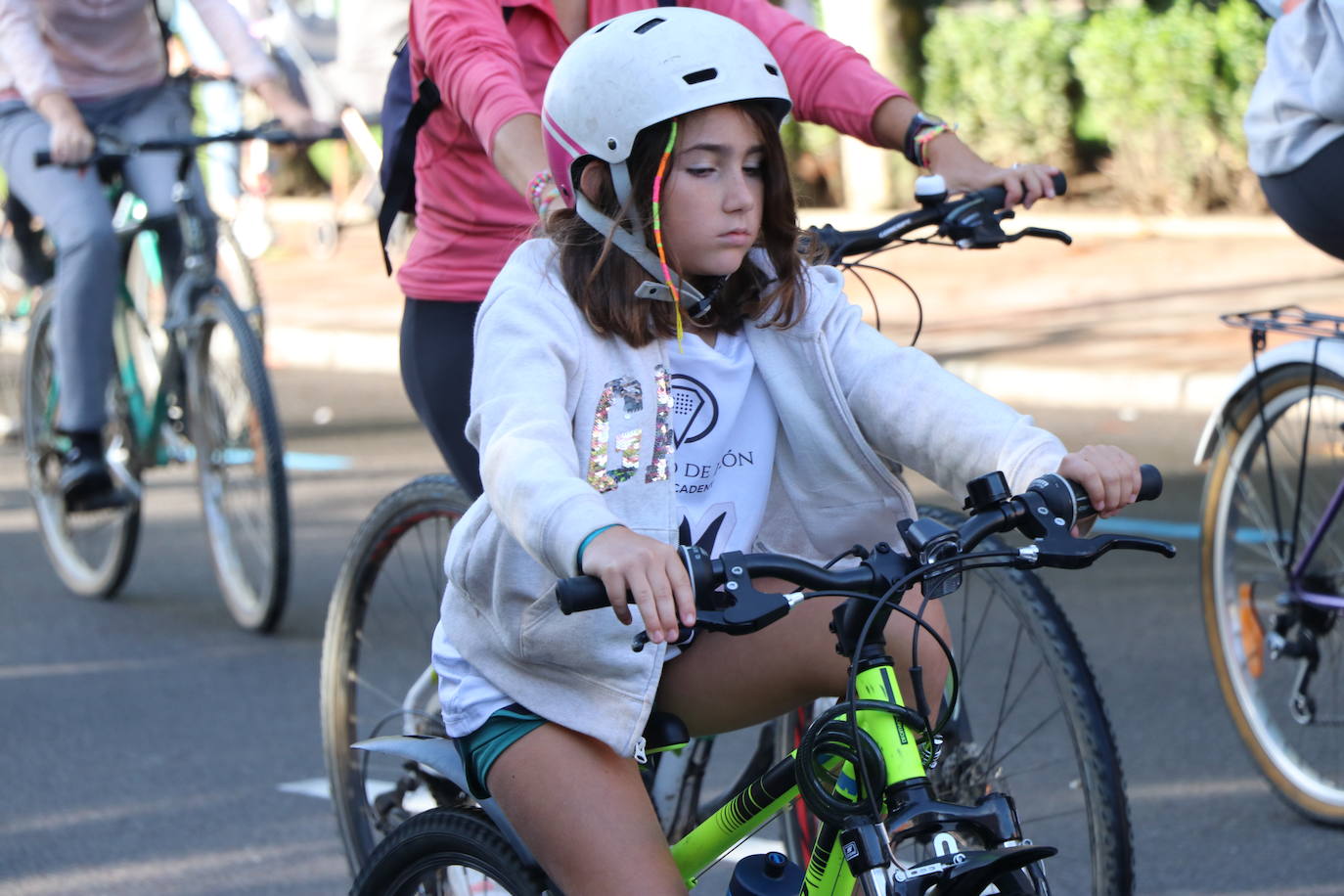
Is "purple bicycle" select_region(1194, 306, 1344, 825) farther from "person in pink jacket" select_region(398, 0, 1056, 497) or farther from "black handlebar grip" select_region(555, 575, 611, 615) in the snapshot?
"black handlebar grip" select_region(555, 575, 611, 615)

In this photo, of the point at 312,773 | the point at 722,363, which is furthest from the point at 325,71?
the point at 722,363

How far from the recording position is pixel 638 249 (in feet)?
8.73

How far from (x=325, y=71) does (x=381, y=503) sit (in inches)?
468

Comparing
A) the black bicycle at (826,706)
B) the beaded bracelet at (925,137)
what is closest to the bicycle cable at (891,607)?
the black bicycle at (826,706)

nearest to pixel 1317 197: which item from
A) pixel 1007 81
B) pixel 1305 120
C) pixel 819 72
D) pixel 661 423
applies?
pixel 1305 120

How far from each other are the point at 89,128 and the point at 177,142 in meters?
0.54

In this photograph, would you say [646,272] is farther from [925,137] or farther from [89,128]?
[89,128]

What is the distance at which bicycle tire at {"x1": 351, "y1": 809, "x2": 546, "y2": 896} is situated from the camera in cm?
252

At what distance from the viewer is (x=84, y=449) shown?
6156mm

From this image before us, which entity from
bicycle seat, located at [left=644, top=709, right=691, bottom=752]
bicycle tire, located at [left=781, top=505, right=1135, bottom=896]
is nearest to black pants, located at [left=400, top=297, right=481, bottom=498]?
bicycle tire, located at [left=781, top=505, right=1135, bottom=896]

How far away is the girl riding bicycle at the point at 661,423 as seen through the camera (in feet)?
8.23

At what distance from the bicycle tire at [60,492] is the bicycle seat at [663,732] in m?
3.96

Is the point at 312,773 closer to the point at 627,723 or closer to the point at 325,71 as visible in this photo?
the point at 627,723

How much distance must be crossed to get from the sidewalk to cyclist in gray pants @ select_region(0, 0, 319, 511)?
4322mm
